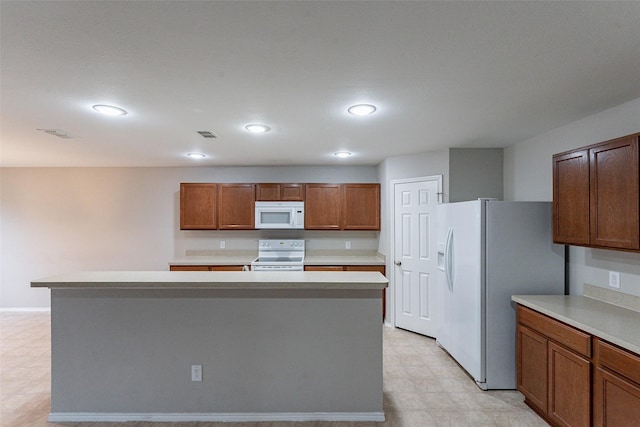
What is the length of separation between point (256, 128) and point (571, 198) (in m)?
2.61

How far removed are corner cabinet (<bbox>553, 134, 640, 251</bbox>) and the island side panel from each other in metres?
1.56

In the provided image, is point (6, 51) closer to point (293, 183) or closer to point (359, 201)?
point (293, 183)

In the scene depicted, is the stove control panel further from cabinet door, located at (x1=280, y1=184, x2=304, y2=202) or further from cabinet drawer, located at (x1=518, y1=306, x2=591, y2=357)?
cabinet drawer, located at (x1=518, y1=306, x2=591, y2=357)

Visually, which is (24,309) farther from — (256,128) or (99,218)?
(256,128)

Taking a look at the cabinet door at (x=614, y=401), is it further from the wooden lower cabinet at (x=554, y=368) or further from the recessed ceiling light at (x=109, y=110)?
the recessed ceiling light at (x=109, y=110)

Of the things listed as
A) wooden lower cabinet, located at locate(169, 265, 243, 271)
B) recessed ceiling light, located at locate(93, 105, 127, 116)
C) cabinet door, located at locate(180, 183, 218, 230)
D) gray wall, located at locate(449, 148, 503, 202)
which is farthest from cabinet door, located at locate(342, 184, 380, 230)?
recessed ceiling light, located at locate(93, 105, 127, 116)

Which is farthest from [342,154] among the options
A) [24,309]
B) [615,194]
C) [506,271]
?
[24,309]

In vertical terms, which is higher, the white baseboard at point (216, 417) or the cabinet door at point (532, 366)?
the cabinet door at point (532, 366)

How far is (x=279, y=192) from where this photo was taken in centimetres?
493

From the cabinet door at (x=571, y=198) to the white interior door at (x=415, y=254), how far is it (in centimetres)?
146

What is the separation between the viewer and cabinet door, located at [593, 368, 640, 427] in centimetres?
165

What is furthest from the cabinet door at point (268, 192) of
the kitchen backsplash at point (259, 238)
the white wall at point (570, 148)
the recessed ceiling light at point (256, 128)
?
the white wall at point (570, 148)

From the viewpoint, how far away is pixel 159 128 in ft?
9.82

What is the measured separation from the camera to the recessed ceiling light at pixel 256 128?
2.90m
